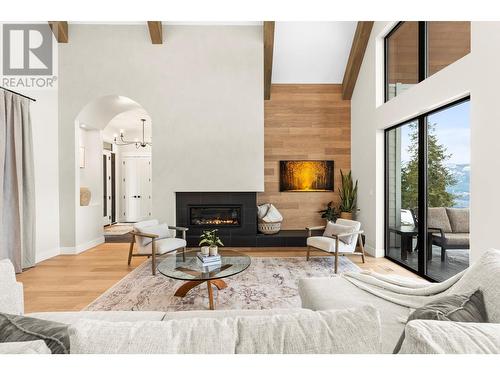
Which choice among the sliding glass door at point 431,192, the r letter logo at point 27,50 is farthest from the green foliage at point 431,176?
the r letter logo at point 27,50

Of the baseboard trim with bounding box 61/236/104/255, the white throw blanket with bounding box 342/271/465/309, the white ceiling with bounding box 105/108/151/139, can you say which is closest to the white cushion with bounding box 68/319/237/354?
the white throw blanket with bounding box 342/271/465/309

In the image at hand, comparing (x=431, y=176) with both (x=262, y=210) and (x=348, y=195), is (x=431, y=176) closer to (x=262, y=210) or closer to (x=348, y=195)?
(x=348, y=195)

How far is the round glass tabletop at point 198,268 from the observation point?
2604 mm

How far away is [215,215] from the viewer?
5145 mm

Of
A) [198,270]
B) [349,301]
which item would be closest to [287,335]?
[349,301]

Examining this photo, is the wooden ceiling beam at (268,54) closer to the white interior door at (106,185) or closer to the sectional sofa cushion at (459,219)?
the sectional sofa cushion at (459,219)

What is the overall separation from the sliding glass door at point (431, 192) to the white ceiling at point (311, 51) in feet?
5.92

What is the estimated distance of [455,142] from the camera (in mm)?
3072

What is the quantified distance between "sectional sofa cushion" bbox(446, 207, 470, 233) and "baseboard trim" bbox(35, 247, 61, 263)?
5.47 meters

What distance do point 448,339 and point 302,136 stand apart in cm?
520

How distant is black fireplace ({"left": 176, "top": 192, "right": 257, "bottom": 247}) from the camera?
5.02 meters

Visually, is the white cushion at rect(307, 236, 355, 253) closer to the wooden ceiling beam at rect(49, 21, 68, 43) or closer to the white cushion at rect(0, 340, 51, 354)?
the white cushion at rect(0, 340, 51, 354)
